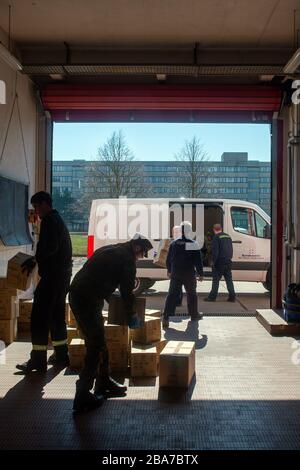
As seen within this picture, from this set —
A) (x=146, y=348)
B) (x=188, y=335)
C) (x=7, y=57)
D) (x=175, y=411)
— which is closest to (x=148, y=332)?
(x=146, y=348)

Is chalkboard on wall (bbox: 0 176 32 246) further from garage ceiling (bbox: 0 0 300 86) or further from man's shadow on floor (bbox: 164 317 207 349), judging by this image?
man's shadow on floor (bbox: 164 317 207 349)

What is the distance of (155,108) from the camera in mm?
9898

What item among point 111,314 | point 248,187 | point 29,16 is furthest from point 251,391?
point 248,187

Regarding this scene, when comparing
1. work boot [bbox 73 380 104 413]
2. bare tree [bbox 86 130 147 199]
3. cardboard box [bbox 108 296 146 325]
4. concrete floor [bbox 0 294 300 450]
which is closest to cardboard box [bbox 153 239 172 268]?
concrete floor [bbox 0 294 300 450]

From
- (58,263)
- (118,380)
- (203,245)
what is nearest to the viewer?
(118,380)

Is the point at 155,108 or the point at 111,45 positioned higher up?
the point at 111,45

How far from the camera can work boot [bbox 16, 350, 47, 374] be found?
5824 mm

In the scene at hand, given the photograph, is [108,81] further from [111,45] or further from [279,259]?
[279,259]

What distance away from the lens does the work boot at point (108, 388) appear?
196 inches

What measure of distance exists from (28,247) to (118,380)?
14.3ft

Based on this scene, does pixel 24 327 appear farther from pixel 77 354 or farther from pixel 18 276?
pixel 77 354

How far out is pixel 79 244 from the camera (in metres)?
30.7
